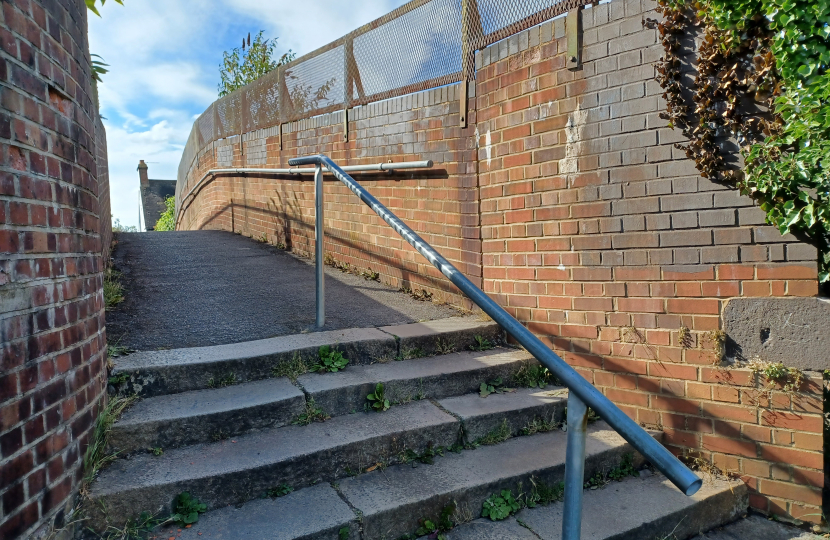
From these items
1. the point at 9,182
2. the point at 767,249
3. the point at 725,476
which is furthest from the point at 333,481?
the point at 767,249

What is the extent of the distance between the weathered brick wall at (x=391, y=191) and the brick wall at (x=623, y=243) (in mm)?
28

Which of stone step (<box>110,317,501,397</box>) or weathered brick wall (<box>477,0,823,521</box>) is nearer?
stone step (<box>110,317,501,397</box>)

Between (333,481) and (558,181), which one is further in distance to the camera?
(558,181)

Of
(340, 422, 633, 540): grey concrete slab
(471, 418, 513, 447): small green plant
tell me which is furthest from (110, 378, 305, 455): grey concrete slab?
(471, 418, 513, 447): small green plant

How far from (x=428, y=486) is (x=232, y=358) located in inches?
45.6

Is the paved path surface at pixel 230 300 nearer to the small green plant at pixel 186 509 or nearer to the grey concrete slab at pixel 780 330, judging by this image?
the small green plant at pixel 186 509

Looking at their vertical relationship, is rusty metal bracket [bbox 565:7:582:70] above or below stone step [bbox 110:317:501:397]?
above

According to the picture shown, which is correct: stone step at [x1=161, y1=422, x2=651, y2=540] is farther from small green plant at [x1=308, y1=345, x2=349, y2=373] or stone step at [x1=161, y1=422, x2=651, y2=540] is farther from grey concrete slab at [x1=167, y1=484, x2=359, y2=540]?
small green plant at [x1=308, y1=345, x2=349, y2=373]

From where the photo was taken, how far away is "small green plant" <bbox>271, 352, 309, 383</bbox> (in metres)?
2.85

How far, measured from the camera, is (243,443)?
2.38 metres

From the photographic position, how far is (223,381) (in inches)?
106

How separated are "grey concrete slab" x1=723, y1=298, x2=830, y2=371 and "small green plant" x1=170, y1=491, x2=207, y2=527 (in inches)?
101

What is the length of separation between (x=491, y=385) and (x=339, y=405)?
0.97m

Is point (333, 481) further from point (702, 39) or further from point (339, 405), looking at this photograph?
point (702, 39)
